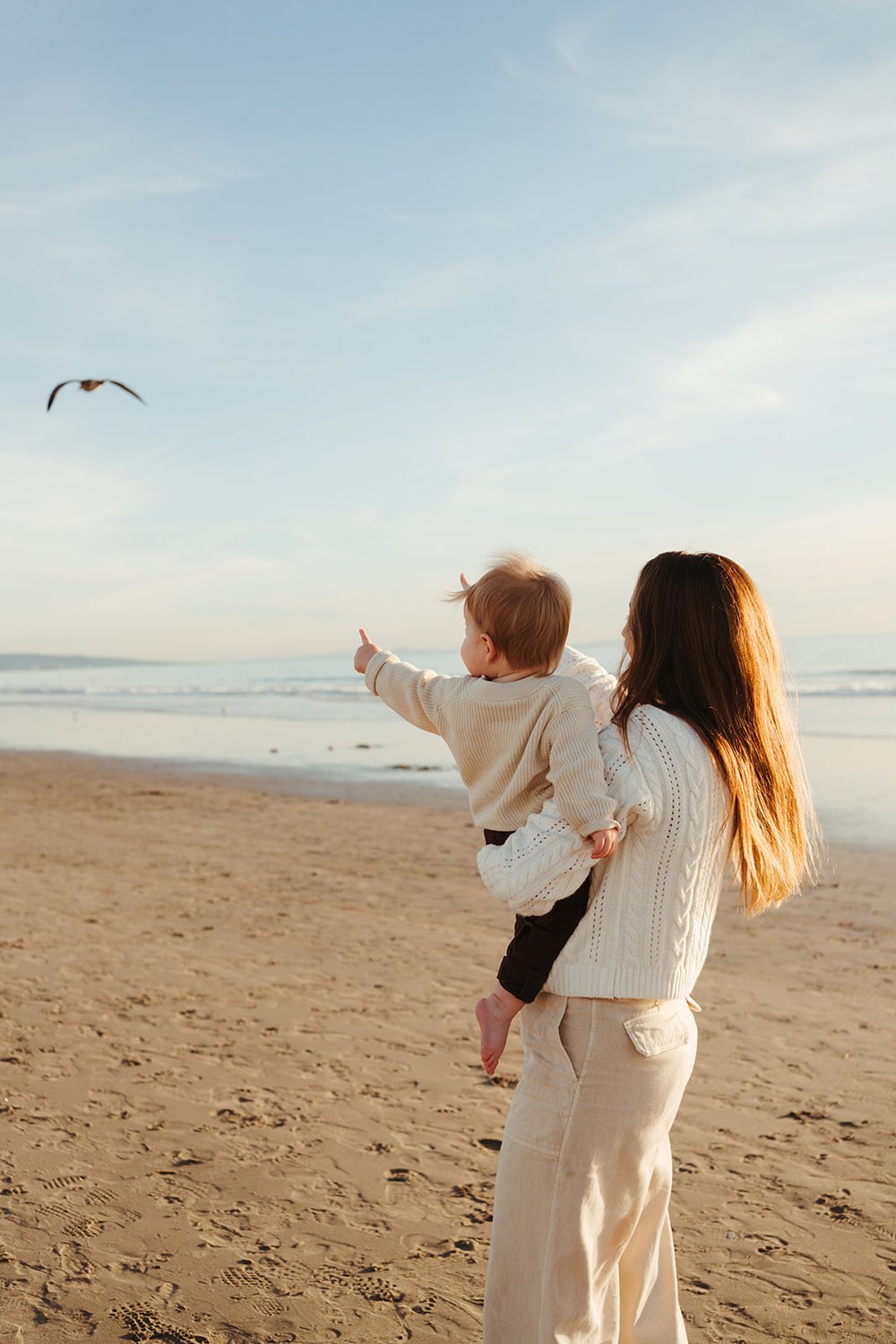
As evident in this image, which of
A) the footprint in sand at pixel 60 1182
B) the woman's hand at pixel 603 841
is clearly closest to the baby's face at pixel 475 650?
the woman's hand at pixel 603 841

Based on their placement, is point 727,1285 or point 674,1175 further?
point 674,1175

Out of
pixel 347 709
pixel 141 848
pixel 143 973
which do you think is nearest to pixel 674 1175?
pixel 143 973

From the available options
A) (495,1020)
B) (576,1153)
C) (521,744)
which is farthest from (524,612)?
(576,1153)

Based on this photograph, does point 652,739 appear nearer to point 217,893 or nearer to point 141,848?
point 217,893

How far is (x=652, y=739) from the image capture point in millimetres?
2004

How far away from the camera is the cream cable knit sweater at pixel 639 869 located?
197 centimetres

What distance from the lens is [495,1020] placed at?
2.10 meters

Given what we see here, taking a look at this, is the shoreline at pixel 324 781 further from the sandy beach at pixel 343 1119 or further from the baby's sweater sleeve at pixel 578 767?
the baby's sweater sleeve at pixel 578 767

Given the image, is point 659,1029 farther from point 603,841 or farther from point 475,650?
point 475,650

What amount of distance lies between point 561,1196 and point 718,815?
774 millimetres

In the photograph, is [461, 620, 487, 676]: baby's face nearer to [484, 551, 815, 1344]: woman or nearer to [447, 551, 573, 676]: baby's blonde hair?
[447, 551, 573, 676]: baby's blonde hair

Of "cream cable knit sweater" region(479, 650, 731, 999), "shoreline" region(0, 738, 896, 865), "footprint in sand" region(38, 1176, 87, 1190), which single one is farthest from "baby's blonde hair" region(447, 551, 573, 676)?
"shoreline" region(0, 738, 896, 865)

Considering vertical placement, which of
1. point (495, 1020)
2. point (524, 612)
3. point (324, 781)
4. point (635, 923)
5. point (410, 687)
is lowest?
point (324, 781)

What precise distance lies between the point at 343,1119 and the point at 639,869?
3.00 m
